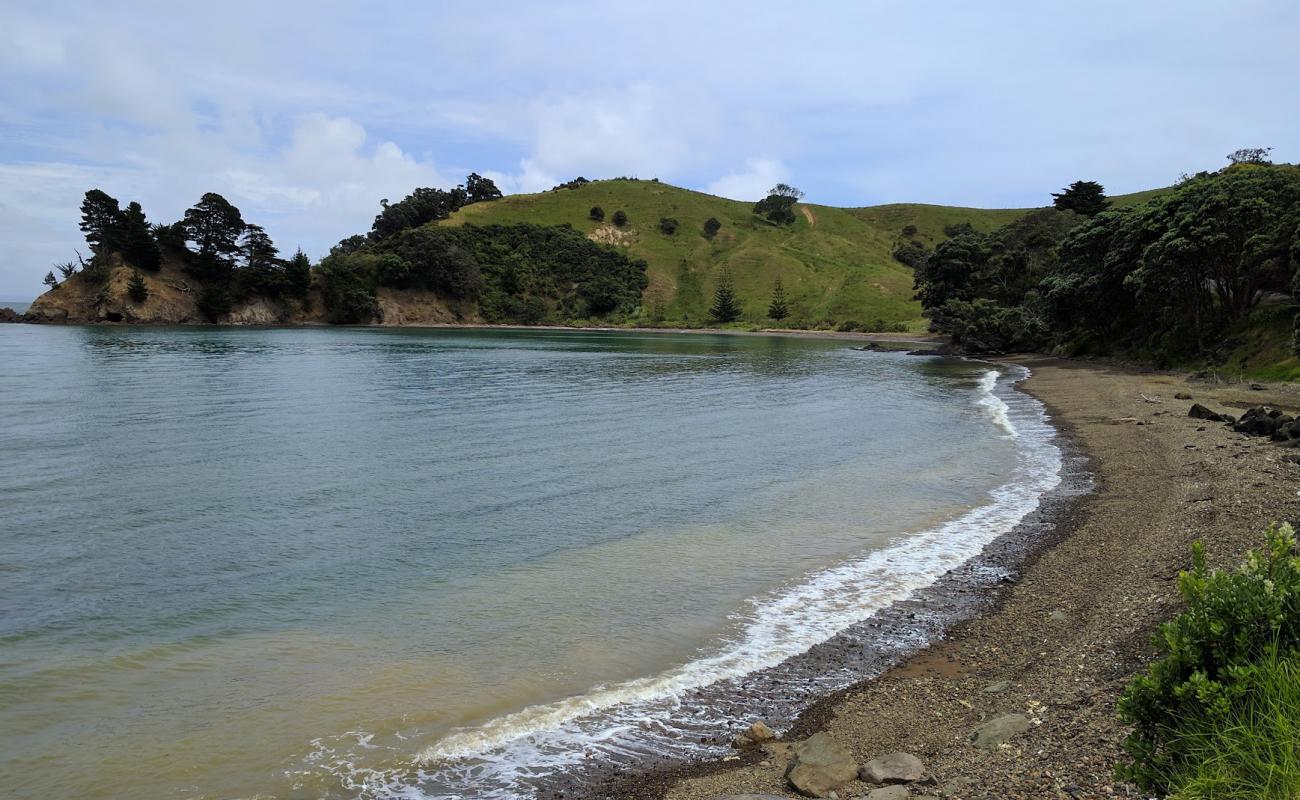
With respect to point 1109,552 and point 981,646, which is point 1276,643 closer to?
point 981,646

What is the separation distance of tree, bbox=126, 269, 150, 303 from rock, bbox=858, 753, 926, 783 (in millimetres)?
134782

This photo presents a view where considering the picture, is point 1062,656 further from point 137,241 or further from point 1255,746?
point 137,241

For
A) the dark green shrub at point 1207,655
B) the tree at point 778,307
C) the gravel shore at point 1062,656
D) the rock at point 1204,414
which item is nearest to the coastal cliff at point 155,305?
the tree at point 778,307

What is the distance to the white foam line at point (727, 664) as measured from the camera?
25.3 feet

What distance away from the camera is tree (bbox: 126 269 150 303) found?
11431 centimetres

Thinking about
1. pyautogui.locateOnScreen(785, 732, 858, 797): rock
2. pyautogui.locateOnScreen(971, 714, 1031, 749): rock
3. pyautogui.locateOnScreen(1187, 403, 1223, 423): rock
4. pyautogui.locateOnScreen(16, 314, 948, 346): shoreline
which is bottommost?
pyautogui.locateOnScreen(785, 732, 858, 797): rock

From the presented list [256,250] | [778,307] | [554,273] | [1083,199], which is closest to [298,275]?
[256,250]

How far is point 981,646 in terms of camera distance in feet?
33.1

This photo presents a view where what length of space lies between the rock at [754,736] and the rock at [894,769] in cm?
120

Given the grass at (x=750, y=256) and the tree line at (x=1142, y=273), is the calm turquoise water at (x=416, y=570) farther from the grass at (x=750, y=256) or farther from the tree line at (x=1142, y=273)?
the grass at (x=750, y=256)

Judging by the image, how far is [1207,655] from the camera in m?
5.23

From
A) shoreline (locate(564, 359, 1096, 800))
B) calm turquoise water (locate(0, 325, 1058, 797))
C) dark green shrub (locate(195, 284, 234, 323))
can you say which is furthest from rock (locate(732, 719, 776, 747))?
dark green shrub (locate(195, 284, 234, 323))

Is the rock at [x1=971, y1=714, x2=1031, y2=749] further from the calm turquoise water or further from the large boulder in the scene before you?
the large boulder

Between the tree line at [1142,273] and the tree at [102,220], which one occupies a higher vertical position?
the tree at [102,220]
